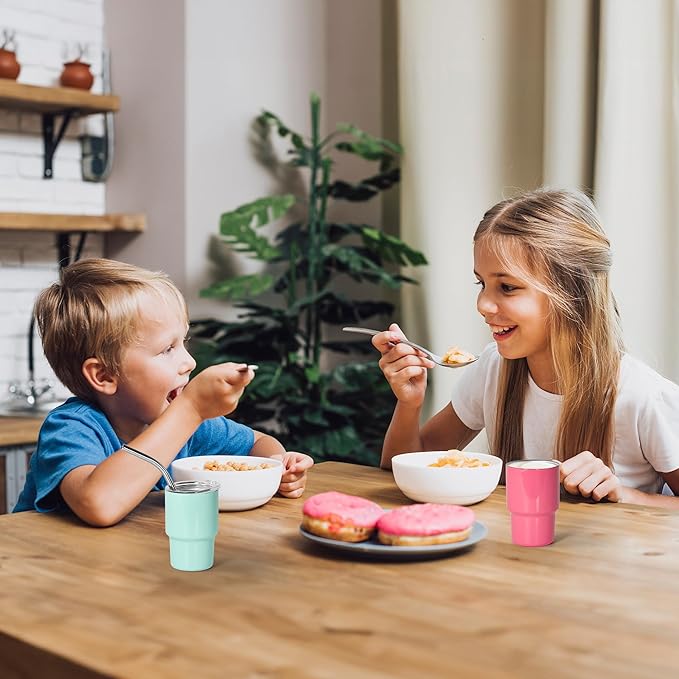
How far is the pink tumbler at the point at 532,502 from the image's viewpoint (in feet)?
4.24

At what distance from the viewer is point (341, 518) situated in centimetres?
126

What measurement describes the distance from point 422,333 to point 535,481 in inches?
75.3

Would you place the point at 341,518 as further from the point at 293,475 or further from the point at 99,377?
the point at 99,377

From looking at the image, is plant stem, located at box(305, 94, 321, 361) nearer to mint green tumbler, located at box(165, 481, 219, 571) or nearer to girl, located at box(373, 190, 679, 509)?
girl, located at box(373, 190, 679, 509)

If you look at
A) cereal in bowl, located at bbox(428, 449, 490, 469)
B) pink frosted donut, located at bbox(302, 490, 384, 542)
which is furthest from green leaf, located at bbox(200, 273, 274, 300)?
pink frosted donut, located at bbox(302, 490, 384, 542)

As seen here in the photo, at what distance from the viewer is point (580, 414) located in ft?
5.96

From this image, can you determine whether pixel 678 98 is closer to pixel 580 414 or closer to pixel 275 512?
pixel 580 414

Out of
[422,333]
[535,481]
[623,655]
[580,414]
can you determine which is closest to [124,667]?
[623,655]

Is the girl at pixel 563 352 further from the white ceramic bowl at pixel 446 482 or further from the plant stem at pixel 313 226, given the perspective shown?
the plant stem at pixel 313 226

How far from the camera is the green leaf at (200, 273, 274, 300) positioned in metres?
3.15

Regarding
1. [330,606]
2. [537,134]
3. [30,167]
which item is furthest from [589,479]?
[30,167]

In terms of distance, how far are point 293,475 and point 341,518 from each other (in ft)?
1.25

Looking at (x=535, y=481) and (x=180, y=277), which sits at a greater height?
(x=180, y=277)

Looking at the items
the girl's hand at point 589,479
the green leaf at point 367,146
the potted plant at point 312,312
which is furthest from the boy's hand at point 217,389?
the green leaf at point 367,146
